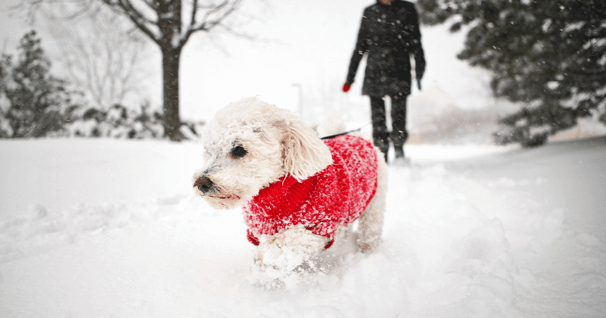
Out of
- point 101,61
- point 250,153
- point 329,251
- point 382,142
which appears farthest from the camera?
point 101,61

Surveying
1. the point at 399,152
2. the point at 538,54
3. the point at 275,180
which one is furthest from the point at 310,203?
the point at 538,54

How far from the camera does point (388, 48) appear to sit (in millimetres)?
3682

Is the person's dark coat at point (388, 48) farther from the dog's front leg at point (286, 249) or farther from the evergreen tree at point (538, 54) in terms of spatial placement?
the dog's front leg at point (286, 249)

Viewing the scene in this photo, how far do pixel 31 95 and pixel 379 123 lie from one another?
9789 millimetres

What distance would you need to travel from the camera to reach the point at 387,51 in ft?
12.1

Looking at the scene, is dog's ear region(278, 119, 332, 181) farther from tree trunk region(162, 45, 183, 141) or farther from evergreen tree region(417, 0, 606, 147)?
tree trunk region(162, 45, 183, 141)

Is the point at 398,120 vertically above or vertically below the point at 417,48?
below

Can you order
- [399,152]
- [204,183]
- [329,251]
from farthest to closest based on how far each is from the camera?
1. [399,152]
2. [329,251]
3. [204,183]

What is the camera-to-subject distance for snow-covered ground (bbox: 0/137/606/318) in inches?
51.2

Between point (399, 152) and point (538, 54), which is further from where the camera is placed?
point (399, 152)

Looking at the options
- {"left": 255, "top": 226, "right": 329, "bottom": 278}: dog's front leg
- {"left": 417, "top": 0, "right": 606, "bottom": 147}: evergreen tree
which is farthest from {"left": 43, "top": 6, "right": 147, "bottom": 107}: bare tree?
{"left": 255, "top": 226, "right": 329, "bottom": 278}: dog's front leg

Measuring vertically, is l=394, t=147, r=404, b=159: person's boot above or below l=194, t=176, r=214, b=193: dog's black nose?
below

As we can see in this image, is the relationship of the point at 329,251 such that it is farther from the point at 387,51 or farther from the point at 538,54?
the point at 538,54

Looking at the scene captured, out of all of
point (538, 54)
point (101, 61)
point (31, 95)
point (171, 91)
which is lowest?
point (31, 95)
